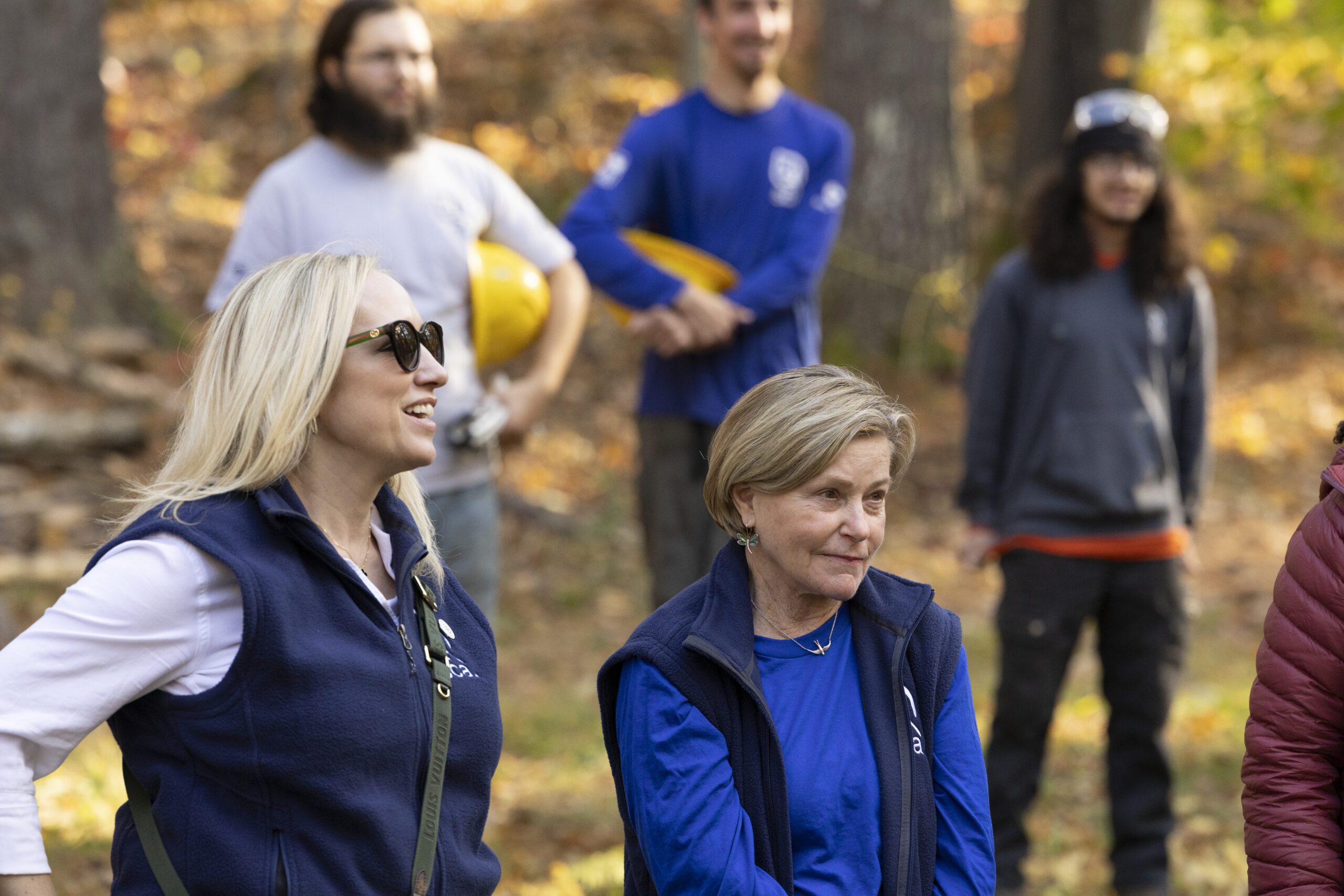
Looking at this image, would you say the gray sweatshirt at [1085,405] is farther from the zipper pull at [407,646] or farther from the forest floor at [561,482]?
the zipper pull at [407,646]

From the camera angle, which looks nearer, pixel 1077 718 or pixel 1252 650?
pixel 1077 718

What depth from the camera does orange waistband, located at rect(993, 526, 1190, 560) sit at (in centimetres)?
486

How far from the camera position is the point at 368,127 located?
14.9ft

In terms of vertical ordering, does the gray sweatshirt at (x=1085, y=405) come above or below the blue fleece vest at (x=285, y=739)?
above

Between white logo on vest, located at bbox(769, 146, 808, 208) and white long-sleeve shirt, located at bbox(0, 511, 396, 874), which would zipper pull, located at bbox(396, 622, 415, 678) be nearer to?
white long-sleeve shirt, located at bbox(0, 511, 396, 874)

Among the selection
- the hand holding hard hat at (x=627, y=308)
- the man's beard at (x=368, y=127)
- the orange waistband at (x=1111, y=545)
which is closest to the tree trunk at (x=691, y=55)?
the hand holding hard hat at (x=627, y=308)

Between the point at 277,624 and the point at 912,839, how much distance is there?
1234 millimetres

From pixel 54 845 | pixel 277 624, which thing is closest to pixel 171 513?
pixel 277 624

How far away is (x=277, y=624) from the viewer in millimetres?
2395

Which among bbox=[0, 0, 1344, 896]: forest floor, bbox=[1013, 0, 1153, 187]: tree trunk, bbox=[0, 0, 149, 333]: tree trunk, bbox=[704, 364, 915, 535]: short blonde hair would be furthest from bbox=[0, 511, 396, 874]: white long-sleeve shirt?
bbox=[1013, 0, 1153, 187]: tree trunk

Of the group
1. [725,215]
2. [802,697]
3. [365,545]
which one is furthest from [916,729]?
[725,215]

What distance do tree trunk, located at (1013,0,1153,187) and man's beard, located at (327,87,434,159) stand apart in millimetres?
7572

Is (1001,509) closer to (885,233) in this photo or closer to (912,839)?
(912,839)

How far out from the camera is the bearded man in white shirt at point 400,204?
178 inches
